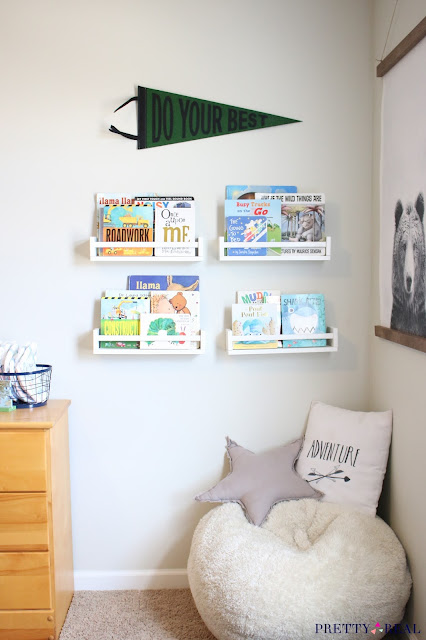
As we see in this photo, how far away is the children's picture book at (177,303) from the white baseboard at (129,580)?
101 cm

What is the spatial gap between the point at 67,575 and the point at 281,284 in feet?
4.91

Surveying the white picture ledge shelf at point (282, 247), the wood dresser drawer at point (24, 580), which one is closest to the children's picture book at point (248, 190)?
the white picture ledge shelf at point (282, 247)

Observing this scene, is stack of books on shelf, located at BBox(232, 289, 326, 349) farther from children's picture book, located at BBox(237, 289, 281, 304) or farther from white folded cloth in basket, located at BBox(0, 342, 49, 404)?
white folded cloth in basket, located at BBox(0, 342, 49, 404)

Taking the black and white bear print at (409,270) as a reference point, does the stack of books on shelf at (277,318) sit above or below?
below

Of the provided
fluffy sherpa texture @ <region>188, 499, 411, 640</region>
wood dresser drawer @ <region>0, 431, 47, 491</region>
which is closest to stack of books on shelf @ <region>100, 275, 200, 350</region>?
wood dresser drawer @ <region>0, 431, 47, 491</region>

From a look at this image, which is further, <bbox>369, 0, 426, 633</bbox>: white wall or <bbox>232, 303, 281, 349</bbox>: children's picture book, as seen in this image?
<bbox>232, 303, 281, 349</bbox>: children's picture book

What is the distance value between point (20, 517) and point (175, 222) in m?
1.28

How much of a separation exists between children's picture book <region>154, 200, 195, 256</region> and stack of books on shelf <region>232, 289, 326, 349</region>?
1.12ft

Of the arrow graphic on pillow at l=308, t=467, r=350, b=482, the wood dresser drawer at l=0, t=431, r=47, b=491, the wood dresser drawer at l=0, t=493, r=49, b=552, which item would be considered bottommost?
the wood dresser drawer at l=0, t=493, r=49, b=552

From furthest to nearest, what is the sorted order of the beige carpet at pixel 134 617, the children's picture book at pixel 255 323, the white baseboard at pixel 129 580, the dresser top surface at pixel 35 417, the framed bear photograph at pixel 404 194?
the white baseboard at pixel 129 580 → the children's picture book at pixel 255 323 → the beige carpet at pixel 134 617 → the dresser top surface at pixel 35 417 → the framed bear photograph at pixel 404 194

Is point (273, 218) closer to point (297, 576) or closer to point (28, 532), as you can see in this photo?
point (297, 576)

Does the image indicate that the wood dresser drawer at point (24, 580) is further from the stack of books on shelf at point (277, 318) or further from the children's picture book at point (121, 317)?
the stack of books on shelf at point (277, 318)

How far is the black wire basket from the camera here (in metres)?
2.28

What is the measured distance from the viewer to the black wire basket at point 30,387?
7.48 ft
